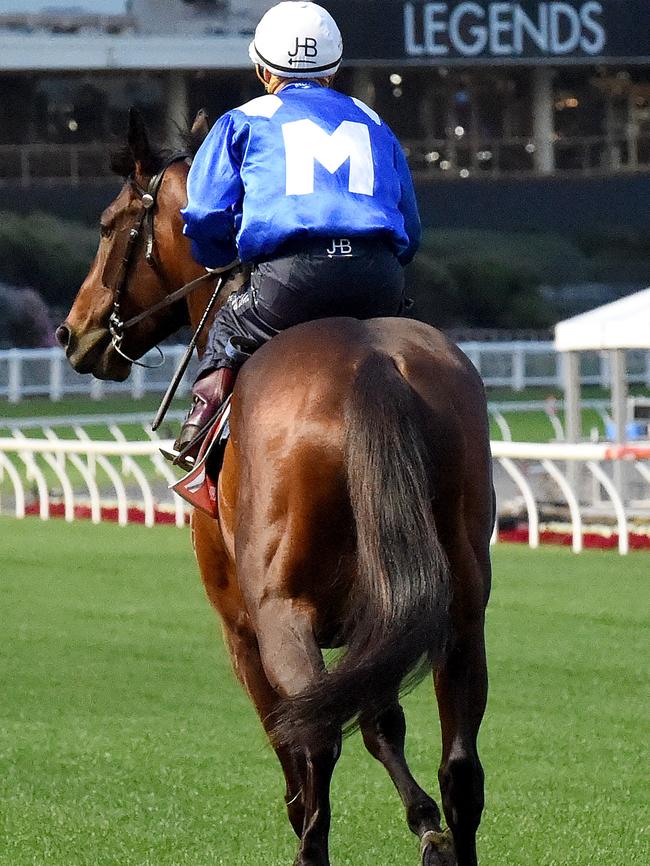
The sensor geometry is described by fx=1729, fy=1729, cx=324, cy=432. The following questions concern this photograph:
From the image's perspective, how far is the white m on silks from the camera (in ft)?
12.0

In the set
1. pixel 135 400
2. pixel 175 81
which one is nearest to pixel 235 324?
Answer: pixel 135 400

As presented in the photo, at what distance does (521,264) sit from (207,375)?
36136mm

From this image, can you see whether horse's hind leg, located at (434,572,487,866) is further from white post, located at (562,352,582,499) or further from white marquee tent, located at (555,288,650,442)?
white post, located at (562,352,582,499)

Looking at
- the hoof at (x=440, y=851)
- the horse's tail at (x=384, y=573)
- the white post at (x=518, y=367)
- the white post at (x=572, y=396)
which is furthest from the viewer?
the white post at (x=518, y=367)

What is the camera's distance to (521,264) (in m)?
39.5

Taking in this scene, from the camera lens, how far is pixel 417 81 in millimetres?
42219

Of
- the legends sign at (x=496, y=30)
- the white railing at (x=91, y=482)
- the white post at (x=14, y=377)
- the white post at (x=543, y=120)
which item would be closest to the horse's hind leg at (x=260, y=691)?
the white railing at (x=91, y=482)

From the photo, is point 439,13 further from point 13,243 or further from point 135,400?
point 135,400

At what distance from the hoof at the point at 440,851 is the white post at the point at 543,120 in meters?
38.2

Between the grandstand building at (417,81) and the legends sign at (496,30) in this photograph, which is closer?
the legends sign at (496,30)

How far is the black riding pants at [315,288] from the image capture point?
369cm

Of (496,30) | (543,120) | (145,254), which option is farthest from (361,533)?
(543,120)

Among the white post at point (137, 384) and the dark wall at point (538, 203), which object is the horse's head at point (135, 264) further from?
the dark wall at point (538, 203)

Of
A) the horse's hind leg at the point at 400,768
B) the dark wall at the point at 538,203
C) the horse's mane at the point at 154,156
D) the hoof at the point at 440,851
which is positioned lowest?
the dark wall at the point at 538,203
